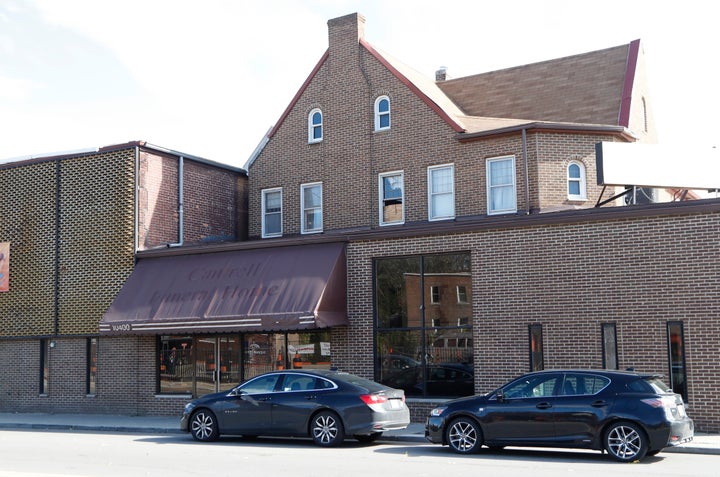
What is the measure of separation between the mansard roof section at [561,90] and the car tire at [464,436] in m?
14.1

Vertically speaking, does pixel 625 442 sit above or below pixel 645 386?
below

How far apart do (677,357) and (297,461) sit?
845 centimetres

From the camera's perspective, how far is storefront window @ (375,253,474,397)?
19.8 meters

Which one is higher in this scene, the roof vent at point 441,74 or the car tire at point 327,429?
the roof vent at point 441,74

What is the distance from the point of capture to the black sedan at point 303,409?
15.6 metres

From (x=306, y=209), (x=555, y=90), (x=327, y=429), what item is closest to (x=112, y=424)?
(x=327, y=429)

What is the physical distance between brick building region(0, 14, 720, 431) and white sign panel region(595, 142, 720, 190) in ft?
9.37

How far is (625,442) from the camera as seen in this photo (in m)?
13.2

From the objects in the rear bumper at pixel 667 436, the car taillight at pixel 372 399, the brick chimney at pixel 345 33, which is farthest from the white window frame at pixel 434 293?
the brick chimney at pixel 345 33

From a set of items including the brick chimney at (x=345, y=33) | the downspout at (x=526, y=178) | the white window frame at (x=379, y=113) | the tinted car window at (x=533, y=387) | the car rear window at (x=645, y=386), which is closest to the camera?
the car rear window at (x=645, y=386)

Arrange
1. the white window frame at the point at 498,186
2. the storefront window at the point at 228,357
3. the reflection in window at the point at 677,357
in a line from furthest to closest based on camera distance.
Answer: the white window frame at the point at 498,186 → the storefront window at the point at 228,357 → the reflection in window at the point at 677,357

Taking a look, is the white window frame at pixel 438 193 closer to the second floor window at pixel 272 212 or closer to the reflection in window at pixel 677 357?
the second floor window at pixel 272 212

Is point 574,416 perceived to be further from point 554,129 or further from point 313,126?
point 313,126

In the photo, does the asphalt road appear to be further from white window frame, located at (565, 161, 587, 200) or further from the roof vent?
the roof vent
